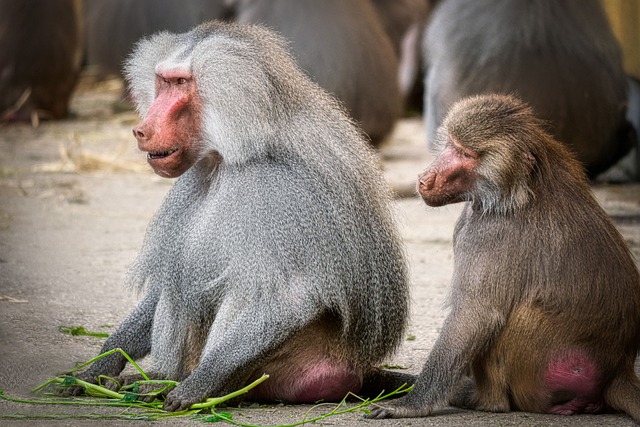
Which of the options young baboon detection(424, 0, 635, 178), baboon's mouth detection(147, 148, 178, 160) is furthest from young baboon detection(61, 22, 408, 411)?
young baboon detection(424, 0, 635, 178)

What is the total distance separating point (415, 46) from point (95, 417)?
810 centimetres

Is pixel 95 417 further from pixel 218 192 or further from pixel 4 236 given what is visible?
pixel 4 236

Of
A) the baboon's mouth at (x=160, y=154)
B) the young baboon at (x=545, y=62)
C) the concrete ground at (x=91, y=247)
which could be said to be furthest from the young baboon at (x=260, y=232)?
the young baboon at (x=545, y=62)

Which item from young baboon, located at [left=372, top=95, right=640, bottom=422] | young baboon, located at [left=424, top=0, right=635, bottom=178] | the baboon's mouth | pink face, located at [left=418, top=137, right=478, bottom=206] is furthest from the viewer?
young baboon, located at [left=424, top=0, right=635, bottom=178]

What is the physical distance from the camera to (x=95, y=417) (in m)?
3.34

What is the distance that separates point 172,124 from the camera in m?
3.59

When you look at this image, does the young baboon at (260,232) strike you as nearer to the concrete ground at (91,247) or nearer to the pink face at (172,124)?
the pink face at (172,124)

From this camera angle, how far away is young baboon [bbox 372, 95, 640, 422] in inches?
132

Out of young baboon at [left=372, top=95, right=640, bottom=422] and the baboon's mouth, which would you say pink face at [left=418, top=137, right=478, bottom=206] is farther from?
the baboon's mouth

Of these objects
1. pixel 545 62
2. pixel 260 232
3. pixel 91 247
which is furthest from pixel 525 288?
pixel 545 62

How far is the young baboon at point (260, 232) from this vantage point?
3.41 m

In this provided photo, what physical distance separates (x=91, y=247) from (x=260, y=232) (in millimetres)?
2750

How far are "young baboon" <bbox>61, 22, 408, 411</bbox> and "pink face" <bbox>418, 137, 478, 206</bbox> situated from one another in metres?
0.22

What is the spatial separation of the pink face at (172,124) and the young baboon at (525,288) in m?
0.75
